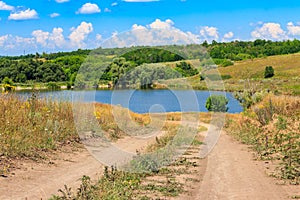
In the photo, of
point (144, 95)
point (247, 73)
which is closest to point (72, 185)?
point (144, 95)

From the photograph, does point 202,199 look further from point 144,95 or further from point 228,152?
point 144,95

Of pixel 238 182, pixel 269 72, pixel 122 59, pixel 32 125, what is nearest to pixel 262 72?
pixel 269 72

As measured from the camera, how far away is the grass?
1063 centimetres

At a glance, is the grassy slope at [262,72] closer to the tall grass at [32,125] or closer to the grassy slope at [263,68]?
the grassy slope at [263,68]

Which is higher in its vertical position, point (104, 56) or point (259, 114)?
Answer: point (104, 56)

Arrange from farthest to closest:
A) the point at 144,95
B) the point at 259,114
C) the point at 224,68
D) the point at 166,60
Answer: the point at 224,68
the point at 144,95
the point at 259,114
the point at 166,60

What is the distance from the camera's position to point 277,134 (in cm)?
1455

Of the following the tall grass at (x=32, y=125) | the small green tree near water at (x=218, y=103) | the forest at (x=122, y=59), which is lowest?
the small green tree near water at (x=218, y=103)

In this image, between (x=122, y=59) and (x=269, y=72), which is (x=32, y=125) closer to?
(x=122, y=59)

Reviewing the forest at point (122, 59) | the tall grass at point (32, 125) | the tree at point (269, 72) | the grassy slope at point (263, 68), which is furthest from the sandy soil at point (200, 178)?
the tree at point (269, 72)

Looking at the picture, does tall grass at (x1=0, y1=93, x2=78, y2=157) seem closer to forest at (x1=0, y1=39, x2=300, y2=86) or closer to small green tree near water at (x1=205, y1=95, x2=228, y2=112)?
forest at (x1=0, y1=39, x2=300, y2=86)

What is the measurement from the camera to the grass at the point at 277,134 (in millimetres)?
10627

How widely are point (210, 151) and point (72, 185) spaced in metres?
6.93

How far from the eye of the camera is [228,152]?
14195 mm
